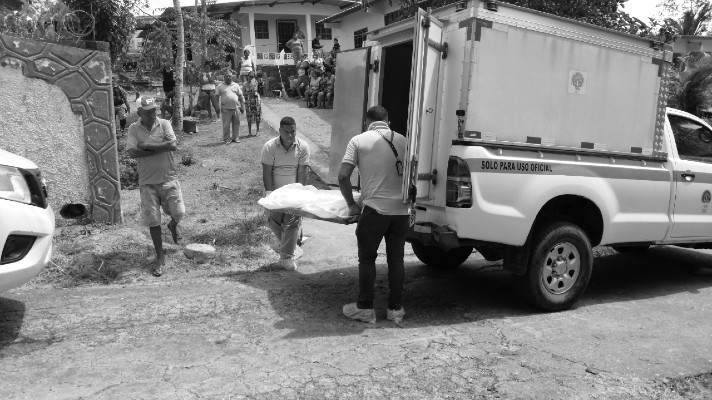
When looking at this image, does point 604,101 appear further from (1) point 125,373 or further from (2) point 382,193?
(1) point 125,373

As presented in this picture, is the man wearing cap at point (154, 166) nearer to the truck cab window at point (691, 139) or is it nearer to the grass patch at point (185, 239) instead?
the grass patch at point (185, 239)

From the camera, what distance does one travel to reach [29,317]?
4.64 meters

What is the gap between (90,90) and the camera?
23.8 feet

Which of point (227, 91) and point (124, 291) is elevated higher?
point (227, 91)

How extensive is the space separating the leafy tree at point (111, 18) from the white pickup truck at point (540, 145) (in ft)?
30.2

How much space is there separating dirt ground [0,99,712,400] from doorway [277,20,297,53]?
25.7 m

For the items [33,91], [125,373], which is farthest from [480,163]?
[33,91]

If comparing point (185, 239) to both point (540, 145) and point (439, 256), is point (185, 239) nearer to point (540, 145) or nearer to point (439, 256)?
point (439, 256)

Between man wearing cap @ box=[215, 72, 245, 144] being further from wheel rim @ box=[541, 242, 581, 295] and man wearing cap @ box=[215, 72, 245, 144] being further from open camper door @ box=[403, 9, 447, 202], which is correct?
wheel rim @ box=[541, 242, 581, 295]

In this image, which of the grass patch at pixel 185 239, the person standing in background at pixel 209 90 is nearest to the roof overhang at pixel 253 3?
the person standing in background at pixel 209 90

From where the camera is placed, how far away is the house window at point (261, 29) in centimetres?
3120

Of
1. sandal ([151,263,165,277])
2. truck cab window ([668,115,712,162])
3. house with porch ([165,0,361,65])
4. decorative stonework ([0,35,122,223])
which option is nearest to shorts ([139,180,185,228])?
sandal ([151,263,165,277])

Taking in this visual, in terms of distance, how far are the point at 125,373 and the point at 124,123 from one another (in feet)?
36.8

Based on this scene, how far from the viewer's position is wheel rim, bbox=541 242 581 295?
16.4ft
